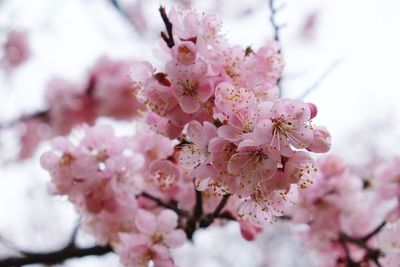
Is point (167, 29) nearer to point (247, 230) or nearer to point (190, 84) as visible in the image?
point (190, 84)

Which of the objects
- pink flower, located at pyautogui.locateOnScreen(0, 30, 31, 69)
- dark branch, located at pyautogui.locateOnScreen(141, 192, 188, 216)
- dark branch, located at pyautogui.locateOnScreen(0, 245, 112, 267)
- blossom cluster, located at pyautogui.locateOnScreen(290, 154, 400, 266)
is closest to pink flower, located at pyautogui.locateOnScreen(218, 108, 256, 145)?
dark branch, located at pyautogui.locateOnScreen(141, 192, 188, 216)

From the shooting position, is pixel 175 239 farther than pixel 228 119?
Yes

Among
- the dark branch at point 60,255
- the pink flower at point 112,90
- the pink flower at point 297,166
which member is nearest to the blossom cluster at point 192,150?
the pink flower at point 297,166

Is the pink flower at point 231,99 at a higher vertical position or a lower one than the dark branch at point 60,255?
higher

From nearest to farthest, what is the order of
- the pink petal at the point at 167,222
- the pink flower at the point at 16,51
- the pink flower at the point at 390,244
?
the pink petal at the point at 167,222 < the pink flower at the point at 390,244 < the pink flower at the point at 16,51

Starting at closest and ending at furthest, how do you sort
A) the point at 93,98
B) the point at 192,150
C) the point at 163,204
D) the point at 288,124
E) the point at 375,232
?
the point at 288,124
the point at 192,150
the point at 163,204
the point at 375,232
the point at 93,98

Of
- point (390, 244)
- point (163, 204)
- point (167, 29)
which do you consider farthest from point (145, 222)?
point (390, 244)

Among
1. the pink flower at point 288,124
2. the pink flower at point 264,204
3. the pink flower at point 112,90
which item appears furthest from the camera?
the pink flower at point 112,90

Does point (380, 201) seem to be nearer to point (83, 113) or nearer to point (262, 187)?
point (262, 187)

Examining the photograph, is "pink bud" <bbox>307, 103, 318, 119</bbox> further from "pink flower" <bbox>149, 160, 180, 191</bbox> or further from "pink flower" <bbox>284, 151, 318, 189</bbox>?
"pink flower" <bbox>149, 160, 180, 191</bbox>

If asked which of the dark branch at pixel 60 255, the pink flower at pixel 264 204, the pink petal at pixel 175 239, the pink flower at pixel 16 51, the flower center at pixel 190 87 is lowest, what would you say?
the dark branch at pixel 60 255

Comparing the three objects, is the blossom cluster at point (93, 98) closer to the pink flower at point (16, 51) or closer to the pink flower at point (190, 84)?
the pink flower at point (16, 51)

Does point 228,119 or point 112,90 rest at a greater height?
point 112,90

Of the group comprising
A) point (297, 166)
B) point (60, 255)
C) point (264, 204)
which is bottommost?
point (60, 255)
